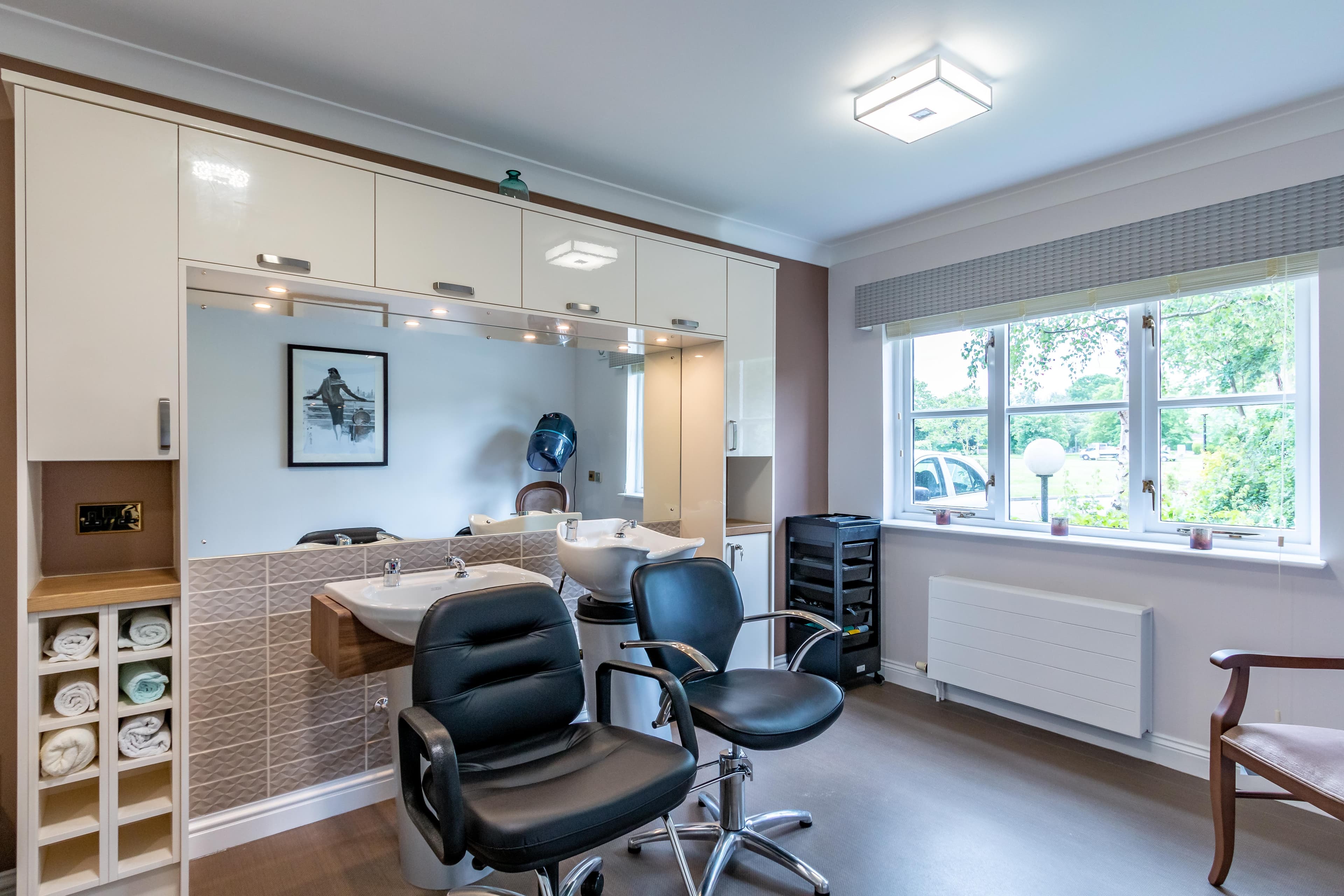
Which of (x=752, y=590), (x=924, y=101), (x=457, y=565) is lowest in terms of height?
(x=752, y=590)

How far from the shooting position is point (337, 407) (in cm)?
263

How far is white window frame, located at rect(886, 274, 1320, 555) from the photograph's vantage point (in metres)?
2.72

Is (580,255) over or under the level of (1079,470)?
over

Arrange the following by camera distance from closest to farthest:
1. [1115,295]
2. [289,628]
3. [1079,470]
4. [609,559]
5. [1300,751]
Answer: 1. [1300,751]
2. [289,628]
3. [609,559]
4. [1115,295]
5. [1079,470]

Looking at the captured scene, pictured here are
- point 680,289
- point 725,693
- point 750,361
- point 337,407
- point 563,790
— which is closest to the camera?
point 563,790

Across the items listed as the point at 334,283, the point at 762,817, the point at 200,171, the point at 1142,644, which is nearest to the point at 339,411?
the point at 334,283

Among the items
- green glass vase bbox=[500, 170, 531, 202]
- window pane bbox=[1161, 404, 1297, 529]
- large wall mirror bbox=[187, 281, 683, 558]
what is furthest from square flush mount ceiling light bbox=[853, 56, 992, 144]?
window pane bbox=[1161, 404, 1297, 529]

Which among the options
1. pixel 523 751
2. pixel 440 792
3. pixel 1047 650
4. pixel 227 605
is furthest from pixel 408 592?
pixel 1047 650

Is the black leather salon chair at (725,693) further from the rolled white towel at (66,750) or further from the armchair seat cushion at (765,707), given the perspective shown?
the rolled white towel at (66,750)

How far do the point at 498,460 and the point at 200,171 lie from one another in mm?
1449

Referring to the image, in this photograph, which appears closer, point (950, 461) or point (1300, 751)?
point (1300, 751)

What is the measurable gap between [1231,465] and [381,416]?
3581 millimetres

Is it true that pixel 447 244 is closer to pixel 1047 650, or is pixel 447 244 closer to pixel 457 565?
pixel 457 565

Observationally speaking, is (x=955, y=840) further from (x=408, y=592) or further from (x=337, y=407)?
(x=337, y=407)
